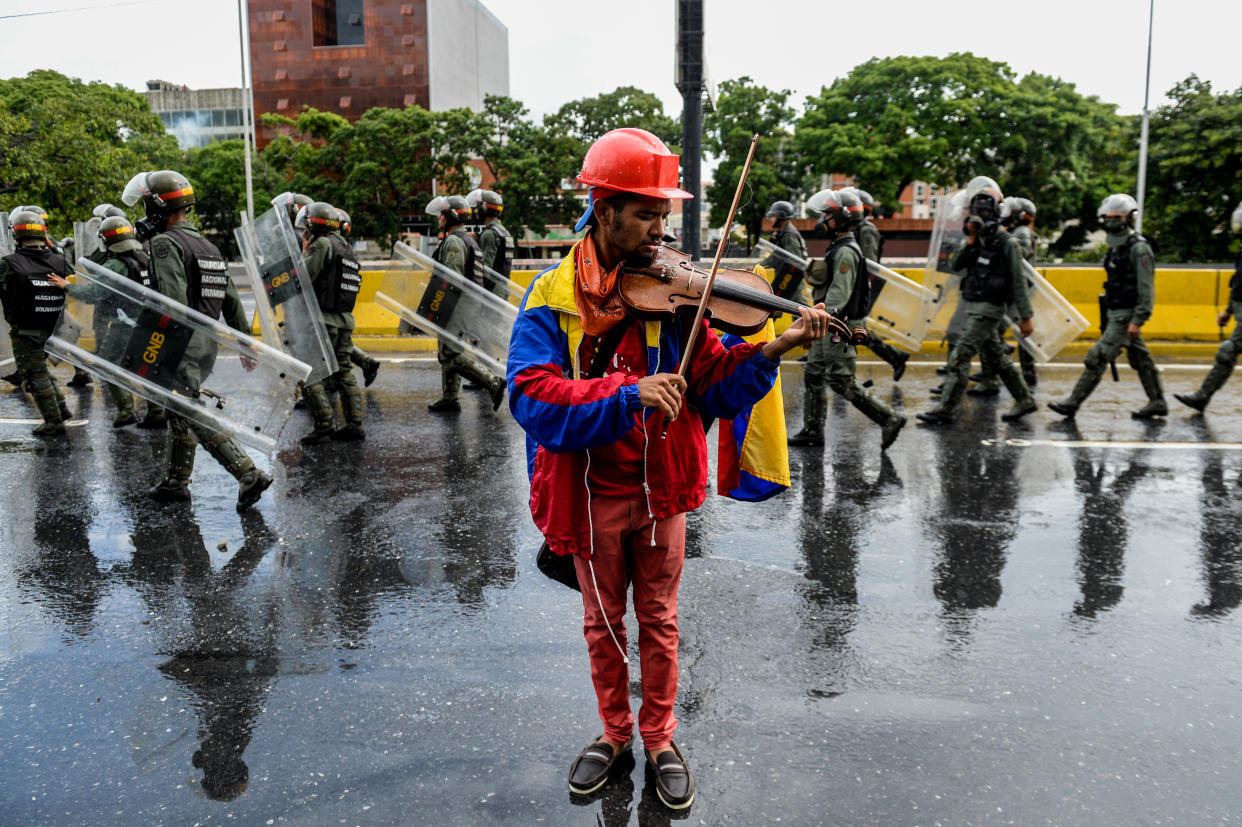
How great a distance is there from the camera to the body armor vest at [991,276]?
8.22 metres

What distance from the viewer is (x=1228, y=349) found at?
27.1ft

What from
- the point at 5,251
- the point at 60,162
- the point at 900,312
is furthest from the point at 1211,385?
the point at 60,162

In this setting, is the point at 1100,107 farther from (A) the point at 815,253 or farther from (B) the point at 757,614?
(B) the point at 757,614

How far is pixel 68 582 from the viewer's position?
4734 millimetres

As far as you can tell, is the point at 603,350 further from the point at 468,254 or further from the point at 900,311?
the point at 900,311

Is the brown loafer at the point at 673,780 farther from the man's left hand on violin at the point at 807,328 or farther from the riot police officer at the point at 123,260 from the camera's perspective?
the riot police officer at the point at 123,260

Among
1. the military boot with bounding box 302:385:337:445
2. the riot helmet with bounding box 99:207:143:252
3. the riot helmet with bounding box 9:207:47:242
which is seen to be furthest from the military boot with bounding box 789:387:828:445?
the riot helmet with bounding box 9:207:47:242

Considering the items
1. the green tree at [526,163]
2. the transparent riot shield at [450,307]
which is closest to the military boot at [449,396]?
the transparent riot shield at [450,307]

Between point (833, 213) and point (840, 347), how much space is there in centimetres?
107

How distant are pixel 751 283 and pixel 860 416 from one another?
636 centimetres

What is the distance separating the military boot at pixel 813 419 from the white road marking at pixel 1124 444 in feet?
4.27

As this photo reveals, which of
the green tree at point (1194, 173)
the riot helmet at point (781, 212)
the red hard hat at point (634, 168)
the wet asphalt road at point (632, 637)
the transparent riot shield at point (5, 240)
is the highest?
the green tree at point (1194, 173)

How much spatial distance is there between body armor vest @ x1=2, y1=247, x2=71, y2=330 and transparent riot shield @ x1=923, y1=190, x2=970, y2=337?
7662 mm

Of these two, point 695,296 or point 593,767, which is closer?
point 695,296
